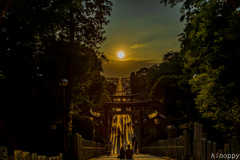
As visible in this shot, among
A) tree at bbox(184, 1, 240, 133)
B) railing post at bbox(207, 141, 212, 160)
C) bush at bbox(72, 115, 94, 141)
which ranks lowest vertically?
bush at bbox(72, 115, 94, 141)

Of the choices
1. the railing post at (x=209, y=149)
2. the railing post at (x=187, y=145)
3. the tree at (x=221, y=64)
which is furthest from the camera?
the railing post at (x=187, y=145)

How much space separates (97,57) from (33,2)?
6.18 meters

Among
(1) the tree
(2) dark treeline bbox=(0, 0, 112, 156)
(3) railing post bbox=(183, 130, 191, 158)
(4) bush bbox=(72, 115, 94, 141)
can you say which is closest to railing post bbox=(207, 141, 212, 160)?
(1) the tree

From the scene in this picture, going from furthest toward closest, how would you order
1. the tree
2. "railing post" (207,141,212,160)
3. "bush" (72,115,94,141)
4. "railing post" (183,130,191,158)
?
"bush" (72,115,94,141) → "railing post" (183,130,191,158) → the tree → "railing post" (207,141,212,160)

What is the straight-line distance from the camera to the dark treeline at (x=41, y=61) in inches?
389

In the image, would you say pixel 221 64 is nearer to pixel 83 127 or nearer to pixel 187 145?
pixel 187 145

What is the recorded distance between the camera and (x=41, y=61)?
1211cm

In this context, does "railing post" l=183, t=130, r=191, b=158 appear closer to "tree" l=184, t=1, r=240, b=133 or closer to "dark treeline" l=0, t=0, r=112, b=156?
"tree" l=184, t=1, r=240, b=133

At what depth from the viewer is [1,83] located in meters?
10.1

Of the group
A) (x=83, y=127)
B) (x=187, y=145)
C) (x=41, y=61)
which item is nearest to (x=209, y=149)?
(x=187, y=145)

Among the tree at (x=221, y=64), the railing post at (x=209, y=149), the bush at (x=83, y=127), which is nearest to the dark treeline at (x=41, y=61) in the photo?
the bush at (x=83, y=127)

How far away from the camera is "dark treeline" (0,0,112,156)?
989cm

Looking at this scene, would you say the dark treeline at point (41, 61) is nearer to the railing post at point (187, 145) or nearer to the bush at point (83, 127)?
the bush at point (83, 127)

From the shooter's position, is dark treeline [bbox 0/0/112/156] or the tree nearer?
the tree
